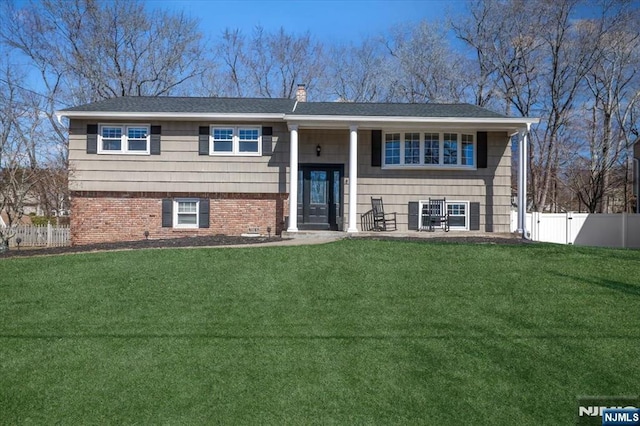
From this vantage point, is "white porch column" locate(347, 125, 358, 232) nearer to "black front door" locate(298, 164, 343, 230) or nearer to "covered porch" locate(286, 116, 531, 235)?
"covered porch" locate(286, 116, 531, 235)

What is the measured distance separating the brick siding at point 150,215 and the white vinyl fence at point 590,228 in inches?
351

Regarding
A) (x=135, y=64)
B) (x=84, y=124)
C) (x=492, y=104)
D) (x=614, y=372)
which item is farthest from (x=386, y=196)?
(x=135, y=64)

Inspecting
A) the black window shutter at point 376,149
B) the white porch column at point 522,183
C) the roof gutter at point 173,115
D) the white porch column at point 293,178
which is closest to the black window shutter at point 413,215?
the black window shutter at point 376,149

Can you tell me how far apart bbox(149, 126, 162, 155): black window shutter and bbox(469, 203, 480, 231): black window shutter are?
9616 mm

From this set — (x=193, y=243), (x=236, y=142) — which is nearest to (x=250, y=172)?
(x=236, y=142)

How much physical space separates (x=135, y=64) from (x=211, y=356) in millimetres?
25723

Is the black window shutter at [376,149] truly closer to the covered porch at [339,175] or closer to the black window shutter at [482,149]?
the covered porch at [339,175]

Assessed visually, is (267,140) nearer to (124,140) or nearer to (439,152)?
(124,140)

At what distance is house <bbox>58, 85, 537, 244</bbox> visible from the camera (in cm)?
1496

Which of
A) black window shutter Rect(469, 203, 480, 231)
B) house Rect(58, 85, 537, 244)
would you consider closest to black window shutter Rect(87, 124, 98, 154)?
house Rect(58, 85, 537, 244)

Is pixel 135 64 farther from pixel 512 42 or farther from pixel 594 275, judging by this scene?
pixel 594 275

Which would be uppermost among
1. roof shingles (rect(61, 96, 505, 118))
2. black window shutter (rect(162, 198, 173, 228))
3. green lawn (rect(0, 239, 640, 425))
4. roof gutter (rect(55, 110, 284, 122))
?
roof shingles (rect(61, 96, 505, 118))

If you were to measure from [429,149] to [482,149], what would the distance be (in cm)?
162

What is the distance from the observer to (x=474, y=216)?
15.1 metres
